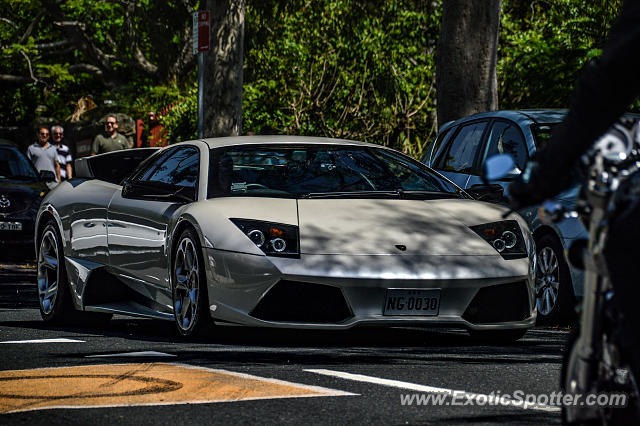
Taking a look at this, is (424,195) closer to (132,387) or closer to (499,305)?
(499,305)

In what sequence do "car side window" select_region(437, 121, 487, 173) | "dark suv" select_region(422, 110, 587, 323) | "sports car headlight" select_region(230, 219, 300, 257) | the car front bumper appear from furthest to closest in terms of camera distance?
"car side window" select_region(437, 121, 487, 173) → "dark suv" select_region(422, 110, 587, 323) → "sports car headlight" select_region(230, 219, 300, 257) → the car front bumper

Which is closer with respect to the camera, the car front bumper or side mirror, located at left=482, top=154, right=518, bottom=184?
side mirror, located at left=482, top=154, right=518, bottom=184

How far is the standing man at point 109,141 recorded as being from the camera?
20531 mm

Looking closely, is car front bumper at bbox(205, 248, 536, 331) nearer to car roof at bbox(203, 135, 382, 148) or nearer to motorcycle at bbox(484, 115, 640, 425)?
car roof at bbox(203, 135, 382, 148)

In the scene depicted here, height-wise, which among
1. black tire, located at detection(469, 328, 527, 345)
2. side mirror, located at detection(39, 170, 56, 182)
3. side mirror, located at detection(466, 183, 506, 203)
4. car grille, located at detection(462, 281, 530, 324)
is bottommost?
black tire, located at detection(469, 328, 527, 345)

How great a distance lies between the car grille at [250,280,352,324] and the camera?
7.84 m

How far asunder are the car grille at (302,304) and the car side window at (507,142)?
379cm

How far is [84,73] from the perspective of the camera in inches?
1754

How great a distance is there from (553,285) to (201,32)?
6.69 meters

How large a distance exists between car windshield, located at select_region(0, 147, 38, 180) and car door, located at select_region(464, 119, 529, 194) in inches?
383

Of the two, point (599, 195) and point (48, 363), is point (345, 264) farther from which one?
point (599, 195)

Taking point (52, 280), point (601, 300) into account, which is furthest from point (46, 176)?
point (601, 300)

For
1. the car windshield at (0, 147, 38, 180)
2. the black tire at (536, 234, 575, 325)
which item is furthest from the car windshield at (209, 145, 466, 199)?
the car windshield at (0, 147, 38, 180)

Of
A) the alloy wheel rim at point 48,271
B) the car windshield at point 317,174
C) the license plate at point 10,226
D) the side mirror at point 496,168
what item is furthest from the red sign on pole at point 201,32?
the side mirror at point 496,168
